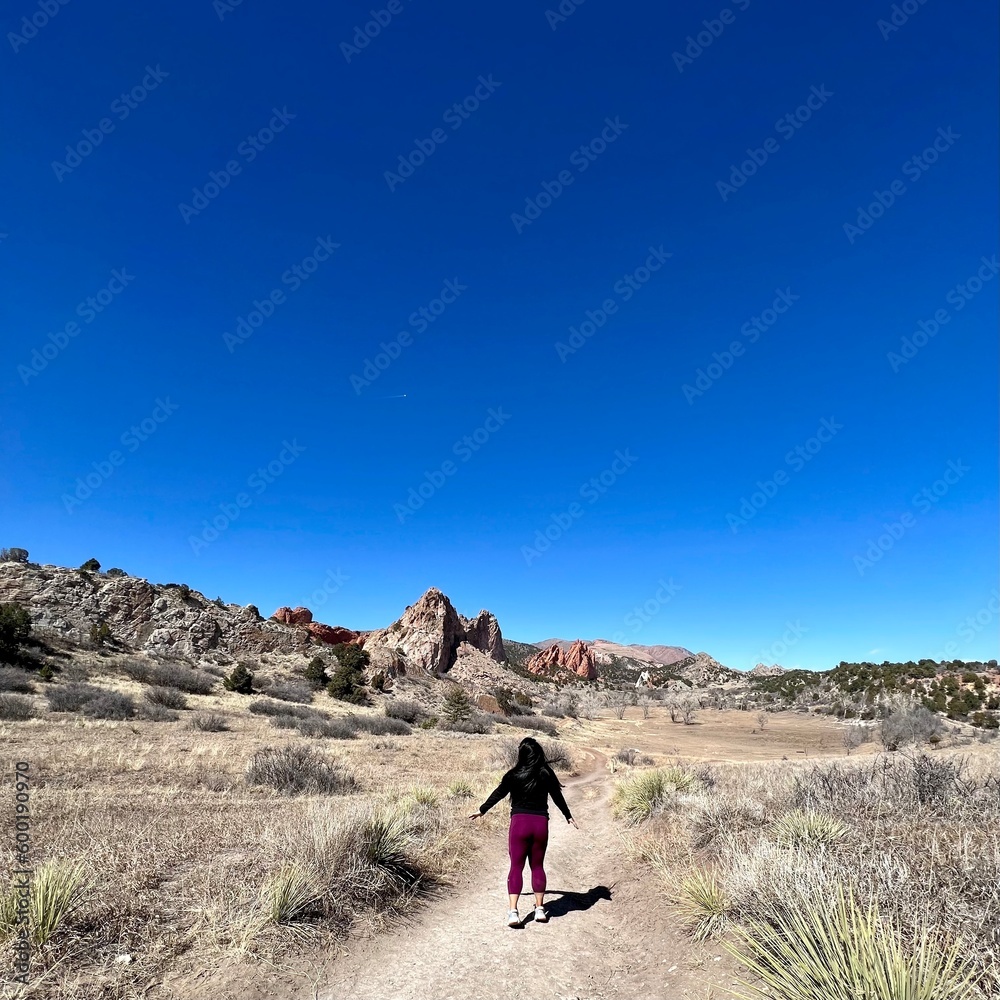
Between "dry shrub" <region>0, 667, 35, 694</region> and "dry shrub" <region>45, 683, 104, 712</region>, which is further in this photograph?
"dry shrub" <region>0, 667, 35, 694</region>

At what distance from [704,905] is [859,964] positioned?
2556 mm

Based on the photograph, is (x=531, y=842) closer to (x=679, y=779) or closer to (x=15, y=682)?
(x=679, y=779)

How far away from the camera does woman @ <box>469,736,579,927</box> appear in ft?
20.0

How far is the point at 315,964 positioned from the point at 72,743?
508 inches

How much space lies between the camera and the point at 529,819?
6270 mm

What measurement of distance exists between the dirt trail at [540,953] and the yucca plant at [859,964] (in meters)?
1.09

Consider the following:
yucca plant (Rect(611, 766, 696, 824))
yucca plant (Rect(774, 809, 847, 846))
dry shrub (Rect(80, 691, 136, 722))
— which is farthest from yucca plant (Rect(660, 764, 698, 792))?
dry shrub (Rect(80, 691, 136, 722))

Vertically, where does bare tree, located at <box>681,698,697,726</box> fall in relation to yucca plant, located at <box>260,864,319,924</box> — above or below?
below

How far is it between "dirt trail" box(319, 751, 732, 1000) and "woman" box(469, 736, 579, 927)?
37 cm

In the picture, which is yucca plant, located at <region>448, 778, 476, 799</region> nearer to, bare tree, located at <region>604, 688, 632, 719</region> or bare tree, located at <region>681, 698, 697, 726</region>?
bare tree, located at <region>681, 698, 697, 726</region>

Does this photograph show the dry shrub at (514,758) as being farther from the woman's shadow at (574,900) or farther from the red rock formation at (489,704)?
the red rock formation at (489,704)

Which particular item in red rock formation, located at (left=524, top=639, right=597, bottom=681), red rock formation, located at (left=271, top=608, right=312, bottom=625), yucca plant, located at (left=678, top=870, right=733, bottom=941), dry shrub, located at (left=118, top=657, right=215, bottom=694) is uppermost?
red rock formation, located at (left=271, top=608, right=312, bottom=625)

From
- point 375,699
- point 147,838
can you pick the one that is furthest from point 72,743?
point 375,699

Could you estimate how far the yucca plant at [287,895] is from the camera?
16.6 ft
